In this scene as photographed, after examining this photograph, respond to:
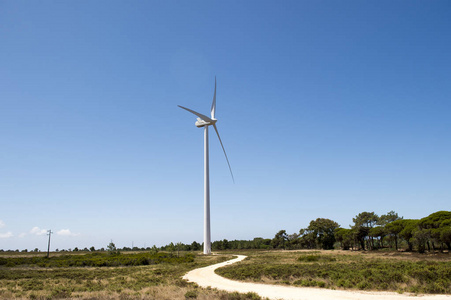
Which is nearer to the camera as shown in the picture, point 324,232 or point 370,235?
point 370,235

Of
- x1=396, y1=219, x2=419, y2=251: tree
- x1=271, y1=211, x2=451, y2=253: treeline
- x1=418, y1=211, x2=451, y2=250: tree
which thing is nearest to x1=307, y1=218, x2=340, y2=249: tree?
x1=271, y1=211, x2=451, y2=253: treeline

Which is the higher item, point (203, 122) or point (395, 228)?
point (203, 122)

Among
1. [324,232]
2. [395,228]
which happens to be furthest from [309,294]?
[324,232]

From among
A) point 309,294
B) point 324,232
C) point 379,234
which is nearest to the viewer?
point 309,294

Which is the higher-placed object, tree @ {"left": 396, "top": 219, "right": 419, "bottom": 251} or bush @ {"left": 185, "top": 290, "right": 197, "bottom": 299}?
tree @ {"left": 396, "top": 219, "right": 419, "bottom": 251}

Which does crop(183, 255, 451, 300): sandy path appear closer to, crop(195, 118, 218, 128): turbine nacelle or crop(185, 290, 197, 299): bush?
crop(185, 290, 197, 299): bush

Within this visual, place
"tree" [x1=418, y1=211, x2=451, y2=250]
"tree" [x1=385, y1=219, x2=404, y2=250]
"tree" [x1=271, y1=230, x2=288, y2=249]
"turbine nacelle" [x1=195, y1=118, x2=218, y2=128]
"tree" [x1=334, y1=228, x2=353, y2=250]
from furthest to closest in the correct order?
"tree" [x1=271, y1=230, x2=288, y2=249], "tree" [x1=334, y1=228, x2=353, y2=250], "turbine nacelle" [x1=195, y1=118, x2=218, y2=128], "tree" [x1=385, y1=219, x2=404, y2=250], "tree" [x1=418, y1=211, x2=451, y2=250]

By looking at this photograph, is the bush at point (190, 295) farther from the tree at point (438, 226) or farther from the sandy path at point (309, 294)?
the tree at point (438, 226)

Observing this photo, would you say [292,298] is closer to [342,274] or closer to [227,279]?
[342,274]

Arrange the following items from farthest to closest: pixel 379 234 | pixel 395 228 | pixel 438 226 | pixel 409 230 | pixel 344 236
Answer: pixel 344 236 < pixel 379 234 < pixel 395 228 < pixel 409 230 < pixel 438 226

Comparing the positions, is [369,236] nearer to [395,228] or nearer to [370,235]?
[370,235]

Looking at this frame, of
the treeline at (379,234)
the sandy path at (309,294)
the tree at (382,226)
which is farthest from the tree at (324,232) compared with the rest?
the sandy path at (309,294)

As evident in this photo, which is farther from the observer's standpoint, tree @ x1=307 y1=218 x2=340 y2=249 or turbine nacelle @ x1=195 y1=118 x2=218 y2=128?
tree @ x1=307 y1=218 x2=340 y2=249

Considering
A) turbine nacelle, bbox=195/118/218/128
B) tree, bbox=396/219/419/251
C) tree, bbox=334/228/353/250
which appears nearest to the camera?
tree, bbox=396/219/419/251
